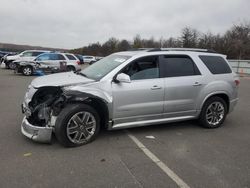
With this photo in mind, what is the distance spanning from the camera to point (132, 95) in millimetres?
4910

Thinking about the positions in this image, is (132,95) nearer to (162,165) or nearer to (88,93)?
(88,93)

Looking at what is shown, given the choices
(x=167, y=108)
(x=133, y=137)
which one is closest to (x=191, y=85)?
(x=167, y=108)

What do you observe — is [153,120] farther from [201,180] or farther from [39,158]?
[39,158]

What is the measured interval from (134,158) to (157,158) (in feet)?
1.22

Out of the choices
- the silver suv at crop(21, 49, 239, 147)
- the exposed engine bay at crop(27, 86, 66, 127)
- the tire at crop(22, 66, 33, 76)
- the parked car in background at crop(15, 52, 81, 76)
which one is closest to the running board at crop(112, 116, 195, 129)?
the silver suv at crop(21, 49, 239, 147)

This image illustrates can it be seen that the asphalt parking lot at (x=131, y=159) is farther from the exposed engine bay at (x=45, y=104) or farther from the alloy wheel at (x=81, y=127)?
the exposed engine bay at (x=45, y=104)

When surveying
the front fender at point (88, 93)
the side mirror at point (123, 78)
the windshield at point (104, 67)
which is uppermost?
the windshield at point (104, 67)

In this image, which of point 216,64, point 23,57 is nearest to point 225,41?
point 23,57

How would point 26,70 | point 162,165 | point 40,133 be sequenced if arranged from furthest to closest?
point 26,70 → point 40,133 → point 162,165

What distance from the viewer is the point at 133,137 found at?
16.8 ft

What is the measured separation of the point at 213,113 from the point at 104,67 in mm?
2698

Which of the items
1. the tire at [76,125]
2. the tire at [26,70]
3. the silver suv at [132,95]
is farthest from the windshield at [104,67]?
the tire at [26,70]

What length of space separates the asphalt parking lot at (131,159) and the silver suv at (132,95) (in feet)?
0.97

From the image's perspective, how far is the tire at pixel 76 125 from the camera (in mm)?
4379
